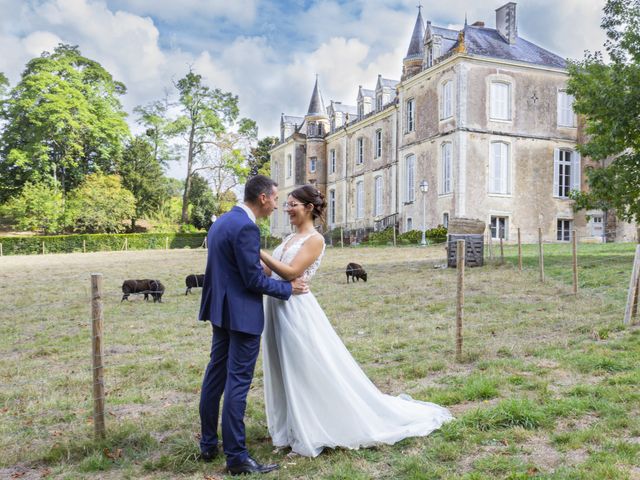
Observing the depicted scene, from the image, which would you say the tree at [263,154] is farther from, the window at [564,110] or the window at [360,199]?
the window at [564,110]

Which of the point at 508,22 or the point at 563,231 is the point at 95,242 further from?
the point at 563,231

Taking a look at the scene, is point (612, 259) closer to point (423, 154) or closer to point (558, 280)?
point (558, 280)

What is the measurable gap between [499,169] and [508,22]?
7376mm

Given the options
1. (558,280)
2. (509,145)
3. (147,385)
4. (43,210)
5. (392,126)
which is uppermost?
(392,126)

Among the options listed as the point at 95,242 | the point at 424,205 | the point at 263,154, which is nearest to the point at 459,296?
the point at 424,205

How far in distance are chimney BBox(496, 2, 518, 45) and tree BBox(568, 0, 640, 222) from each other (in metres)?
13.3

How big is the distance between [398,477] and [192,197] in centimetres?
4821

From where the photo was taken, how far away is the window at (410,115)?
2973cm

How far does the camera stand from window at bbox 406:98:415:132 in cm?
2973

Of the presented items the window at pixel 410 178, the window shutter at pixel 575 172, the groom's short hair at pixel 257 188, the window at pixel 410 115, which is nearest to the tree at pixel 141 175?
the window at pixel 410 178

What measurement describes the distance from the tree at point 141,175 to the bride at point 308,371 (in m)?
43.5

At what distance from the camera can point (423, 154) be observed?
28781mm

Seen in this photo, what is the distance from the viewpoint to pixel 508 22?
27.5 m

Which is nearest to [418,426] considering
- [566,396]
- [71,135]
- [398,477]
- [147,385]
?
[398,477]
